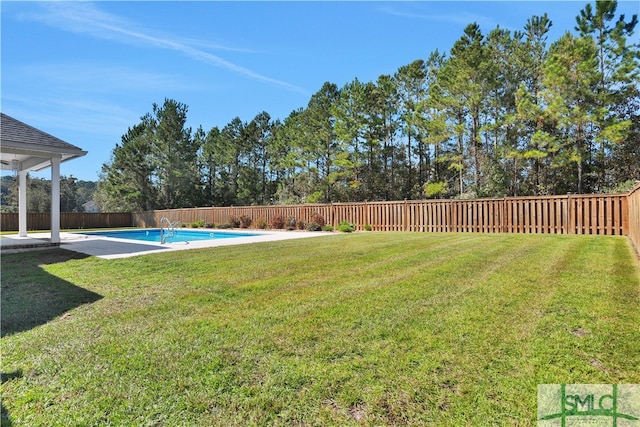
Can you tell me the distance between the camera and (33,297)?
4168 mm

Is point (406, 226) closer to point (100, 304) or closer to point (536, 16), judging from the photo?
point (100, 304)

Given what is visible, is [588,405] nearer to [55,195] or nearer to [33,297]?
[33,297]

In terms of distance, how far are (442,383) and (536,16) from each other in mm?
25451

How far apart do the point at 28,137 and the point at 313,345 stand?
10.9 metres

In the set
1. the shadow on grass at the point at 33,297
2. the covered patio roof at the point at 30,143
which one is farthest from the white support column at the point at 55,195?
the shadow on grass at the point at 33,297

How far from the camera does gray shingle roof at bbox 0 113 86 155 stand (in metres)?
8.94

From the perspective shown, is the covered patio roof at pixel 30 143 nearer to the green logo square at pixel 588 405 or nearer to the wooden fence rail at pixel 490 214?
the wooden fence rail at pixel 490 214

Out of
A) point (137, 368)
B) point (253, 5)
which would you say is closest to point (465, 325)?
point (137, 368)

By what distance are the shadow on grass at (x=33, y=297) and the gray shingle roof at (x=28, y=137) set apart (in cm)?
422

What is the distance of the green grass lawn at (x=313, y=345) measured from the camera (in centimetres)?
187

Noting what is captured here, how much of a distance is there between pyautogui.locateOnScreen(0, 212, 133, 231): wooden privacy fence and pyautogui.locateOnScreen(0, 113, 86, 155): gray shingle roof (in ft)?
49.5

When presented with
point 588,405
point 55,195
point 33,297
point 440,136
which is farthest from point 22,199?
point 440,136

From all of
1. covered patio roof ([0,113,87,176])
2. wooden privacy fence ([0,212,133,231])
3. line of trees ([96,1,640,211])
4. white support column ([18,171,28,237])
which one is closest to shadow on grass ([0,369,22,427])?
covered patio roof ([0,113,87,176])

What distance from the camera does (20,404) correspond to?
1.95 metres
